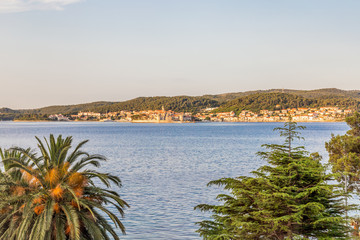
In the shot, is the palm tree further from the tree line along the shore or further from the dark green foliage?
the dark green foliage

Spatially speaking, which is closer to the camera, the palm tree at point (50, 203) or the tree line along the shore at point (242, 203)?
the tree line along the shore at point (242, 203)

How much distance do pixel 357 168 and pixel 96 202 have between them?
42.3ft

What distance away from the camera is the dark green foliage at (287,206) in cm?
895

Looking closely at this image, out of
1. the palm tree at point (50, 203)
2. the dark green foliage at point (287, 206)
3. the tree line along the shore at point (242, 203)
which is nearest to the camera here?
the dark green foliage at point (287, 206)

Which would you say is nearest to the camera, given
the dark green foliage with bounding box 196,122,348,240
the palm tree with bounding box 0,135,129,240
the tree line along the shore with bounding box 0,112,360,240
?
the dark green foliage with bounding box 196,122,348,240

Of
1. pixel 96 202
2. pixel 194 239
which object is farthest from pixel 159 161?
pixel 96 202

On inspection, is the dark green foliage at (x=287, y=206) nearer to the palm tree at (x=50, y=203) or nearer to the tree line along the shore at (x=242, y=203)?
the tree line along the shore at (x=242, y=203)

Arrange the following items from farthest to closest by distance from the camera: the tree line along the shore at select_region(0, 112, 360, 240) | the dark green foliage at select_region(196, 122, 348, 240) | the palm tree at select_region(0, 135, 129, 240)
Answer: the palm tree at select_region(0, 135, 129, 240) → the tree line along the shore at select_region(0, 112, 360, 240) → the dark green foliage at select_region(196, 122, 348, 240)

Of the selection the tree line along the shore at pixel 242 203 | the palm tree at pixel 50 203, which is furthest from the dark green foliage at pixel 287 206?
the palm tree at pixel 50 203

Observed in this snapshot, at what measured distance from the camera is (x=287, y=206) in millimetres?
9055

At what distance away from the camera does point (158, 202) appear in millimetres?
24594

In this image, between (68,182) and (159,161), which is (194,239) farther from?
(159,161)

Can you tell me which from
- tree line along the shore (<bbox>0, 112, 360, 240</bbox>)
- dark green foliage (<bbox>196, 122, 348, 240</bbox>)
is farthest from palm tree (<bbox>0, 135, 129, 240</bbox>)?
dark green foliage (<bbox>196, 122, 348, 240</bbox>)

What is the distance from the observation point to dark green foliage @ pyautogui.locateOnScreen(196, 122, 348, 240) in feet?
29.4
